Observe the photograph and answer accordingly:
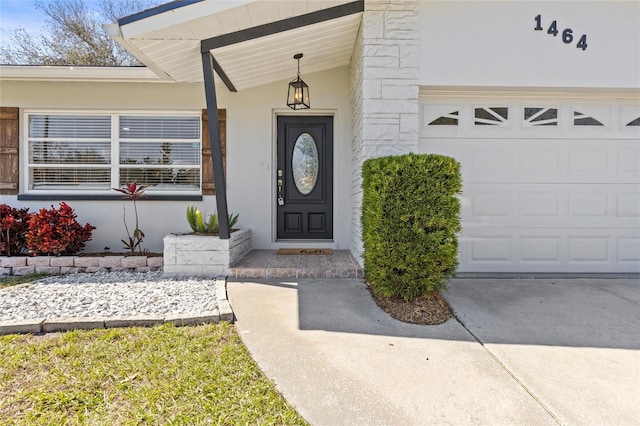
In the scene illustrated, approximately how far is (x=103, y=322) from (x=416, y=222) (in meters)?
2.74

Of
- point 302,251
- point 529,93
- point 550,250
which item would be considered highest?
point 529,93

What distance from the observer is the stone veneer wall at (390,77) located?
4203 millimetres

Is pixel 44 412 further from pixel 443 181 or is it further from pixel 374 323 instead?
pixel 443 181

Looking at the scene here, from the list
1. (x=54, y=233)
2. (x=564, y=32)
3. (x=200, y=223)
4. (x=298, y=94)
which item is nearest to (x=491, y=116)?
→ (x=564, y=32)

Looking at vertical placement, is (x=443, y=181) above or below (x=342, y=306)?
above

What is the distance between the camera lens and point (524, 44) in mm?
4273

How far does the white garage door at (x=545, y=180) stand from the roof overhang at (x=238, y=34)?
1.69 metres

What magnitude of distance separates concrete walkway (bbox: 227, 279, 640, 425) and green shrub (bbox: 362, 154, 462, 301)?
0.41 metres

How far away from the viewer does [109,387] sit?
2029 millimetres

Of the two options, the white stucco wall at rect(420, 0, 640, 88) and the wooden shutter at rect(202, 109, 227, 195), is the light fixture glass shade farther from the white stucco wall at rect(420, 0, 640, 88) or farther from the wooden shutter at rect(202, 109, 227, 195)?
the white stucco wall at rect(420, 0, 640, 88)

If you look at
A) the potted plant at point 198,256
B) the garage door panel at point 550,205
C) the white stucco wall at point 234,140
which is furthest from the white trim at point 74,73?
the garage door panel at point 550,205

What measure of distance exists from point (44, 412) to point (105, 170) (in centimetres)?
469

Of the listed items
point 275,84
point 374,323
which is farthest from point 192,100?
point 374,323

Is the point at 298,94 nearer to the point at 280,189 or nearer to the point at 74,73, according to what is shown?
the point at 280,189
